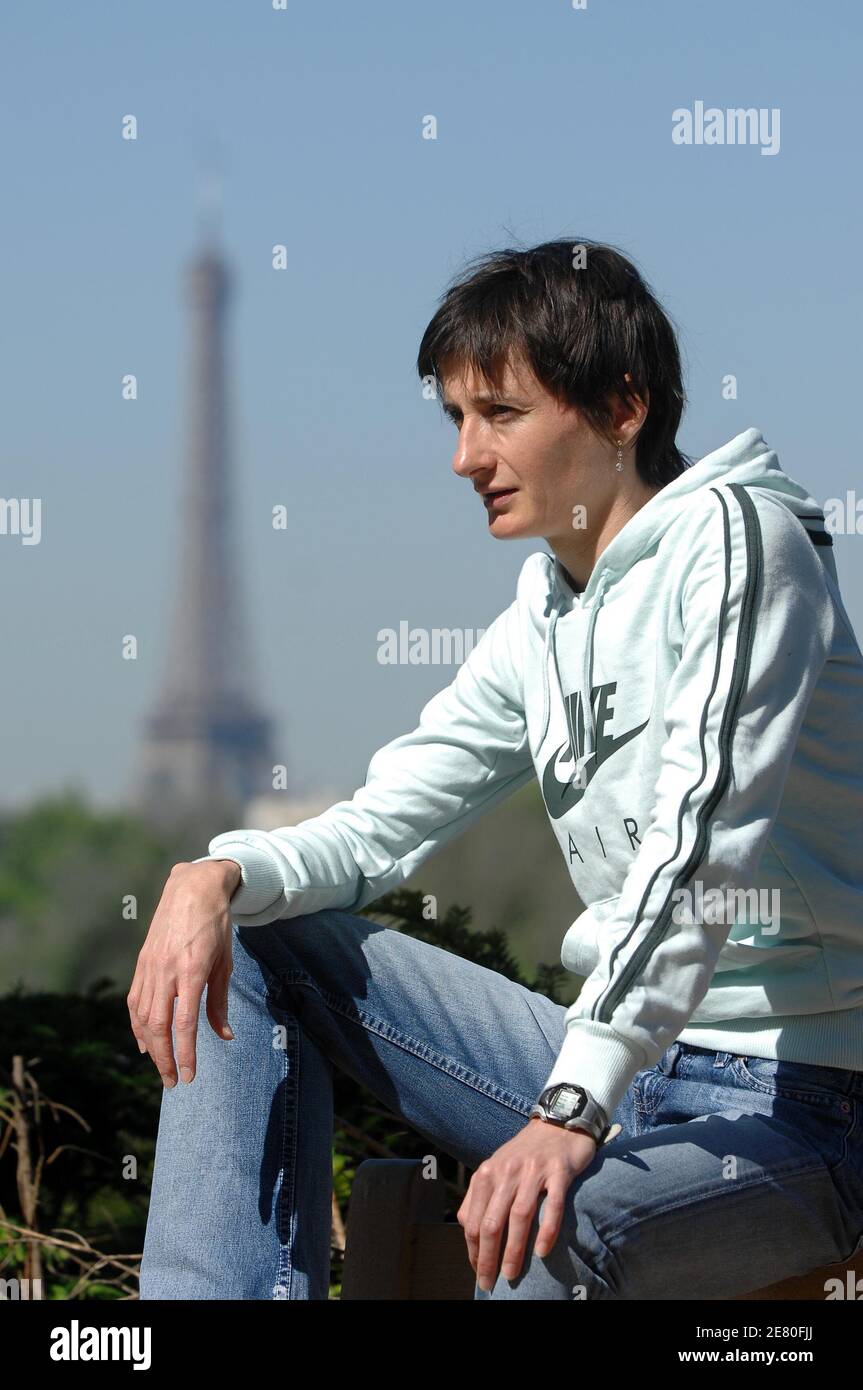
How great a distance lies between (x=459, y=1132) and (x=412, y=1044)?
0.13m

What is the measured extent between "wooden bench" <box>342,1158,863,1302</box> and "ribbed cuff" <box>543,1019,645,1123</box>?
0.63m

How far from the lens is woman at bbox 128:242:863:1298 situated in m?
1.49

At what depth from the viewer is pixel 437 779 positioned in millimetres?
2189

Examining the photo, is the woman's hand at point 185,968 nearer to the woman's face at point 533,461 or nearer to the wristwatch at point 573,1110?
→ the wristwatch at point 573,1110

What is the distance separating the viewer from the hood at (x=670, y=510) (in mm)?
1764

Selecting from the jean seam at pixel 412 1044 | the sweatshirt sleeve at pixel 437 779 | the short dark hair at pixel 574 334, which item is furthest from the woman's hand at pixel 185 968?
the short dark hair at pixel 574 334

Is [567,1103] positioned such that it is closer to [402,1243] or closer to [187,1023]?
[187,1023]

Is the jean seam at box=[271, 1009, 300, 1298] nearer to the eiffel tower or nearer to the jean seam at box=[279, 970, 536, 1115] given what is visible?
the jean seam at box=[279, 970, 536, 1115]

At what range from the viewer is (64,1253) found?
3.23m

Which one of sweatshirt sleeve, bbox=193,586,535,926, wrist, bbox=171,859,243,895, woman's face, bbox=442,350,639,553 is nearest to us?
wrist, bbox=171,859,243,895

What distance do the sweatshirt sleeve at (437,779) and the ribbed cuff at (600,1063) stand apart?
622mm

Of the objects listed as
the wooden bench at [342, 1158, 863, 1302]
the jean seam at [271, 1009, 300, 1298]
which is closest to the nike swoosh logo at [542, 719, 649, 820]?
the jean seam at [271, 1009, 300, 1298]

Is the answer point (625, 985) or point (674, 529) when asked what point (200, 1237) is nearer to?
point (625, 985)
